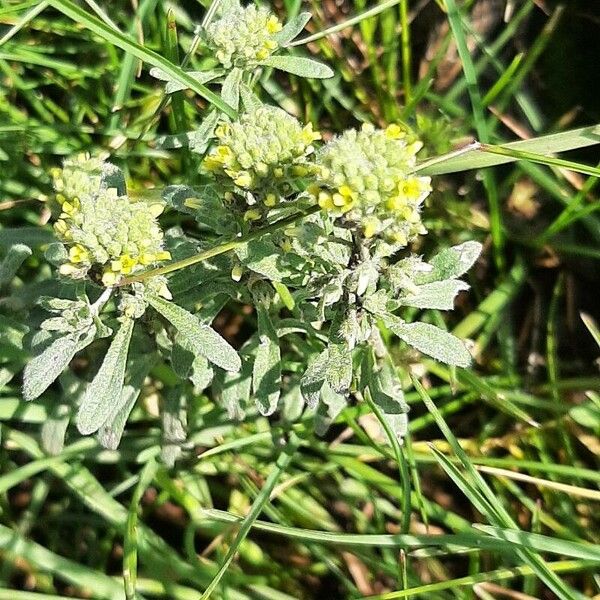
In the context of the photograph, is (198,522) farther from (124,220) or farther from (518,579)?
(124,220)

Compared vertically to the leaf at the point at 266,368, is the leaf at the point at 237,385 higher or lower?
lower

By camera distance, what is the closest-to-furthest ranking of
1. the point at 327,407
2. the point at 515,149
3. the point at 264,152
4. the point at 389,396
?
the point at 264,152 < the point at 389,396 < the point at 515,149 < the point at 327,407

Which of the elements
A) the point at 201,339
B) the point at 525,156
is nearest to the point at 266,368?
the point at 201,339

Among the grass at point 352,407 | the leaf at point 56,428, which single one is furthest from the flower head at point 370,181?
the leaf at point 56,428

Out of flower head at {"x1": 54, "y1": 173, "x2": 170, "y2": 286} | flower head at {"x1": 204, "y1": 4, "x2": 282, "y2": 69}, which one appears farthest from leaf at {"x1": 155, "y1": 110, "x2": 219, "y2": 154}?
flower head at {"x1": 54, "y1": 173, "x2": 170, "y2": 286}

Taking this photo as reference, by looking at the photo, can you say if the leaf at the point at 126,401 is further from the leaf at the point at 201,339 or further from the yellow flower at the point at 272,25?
the yellow flower at the point at 272,25

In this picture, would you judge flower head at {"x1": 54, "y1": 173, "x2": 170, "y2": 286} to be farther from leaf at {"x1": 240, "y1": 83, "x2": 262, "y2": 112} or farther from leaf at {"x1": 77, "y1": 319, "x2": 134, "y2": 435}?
leaf at {"x1": 240, "y1": 83, "x2": 262, "y2": 112}

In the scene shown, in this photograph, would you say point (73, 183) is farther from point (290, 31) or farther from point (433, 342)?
point (433, 342)
